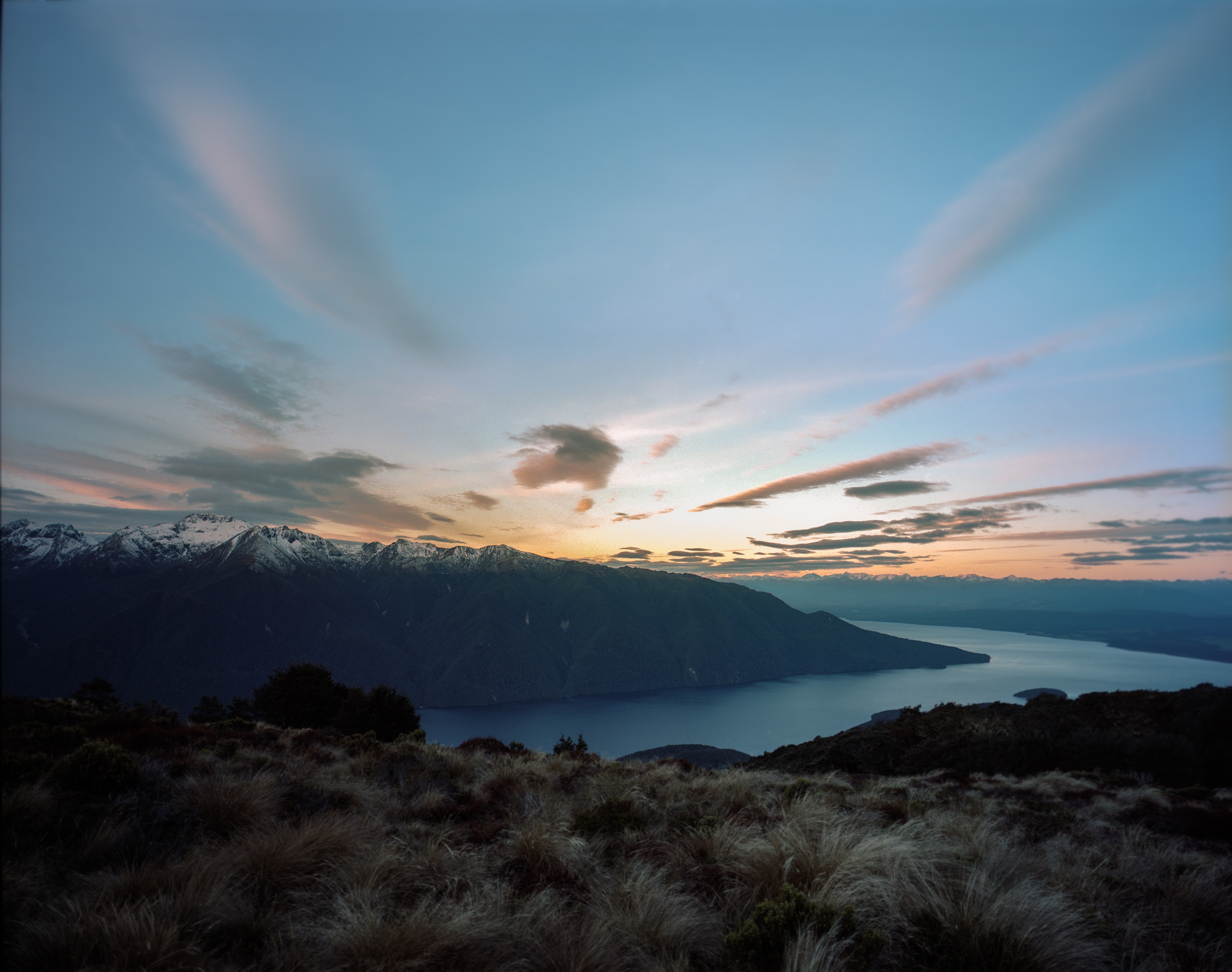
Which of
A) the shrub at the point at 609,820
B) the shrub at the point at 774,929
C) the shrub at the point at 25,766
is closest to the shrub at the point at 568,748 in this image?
the shrub at the point at 609,820

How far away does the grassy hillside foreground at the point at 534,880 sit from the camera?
3.58 meters

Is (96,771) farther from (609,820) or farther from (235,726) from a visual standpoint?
(235,726)

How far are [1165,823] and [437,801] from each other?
14507 mm

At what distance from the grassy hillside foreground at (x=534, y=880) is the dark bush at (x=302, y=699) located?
4313cm

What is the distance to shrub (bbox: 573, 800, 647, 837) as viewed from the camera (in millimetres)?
6898

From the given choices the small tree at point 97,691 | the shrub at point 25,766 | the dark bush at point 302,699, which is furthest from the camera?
the small tree at point 97,691

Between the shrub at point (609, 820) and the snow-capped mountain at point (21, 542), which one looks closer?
the snow-capped mountain at point (21, 542)

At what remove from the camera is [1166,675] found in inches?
7603

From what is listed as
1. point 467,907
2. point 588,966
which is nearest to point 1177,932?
point 588,966

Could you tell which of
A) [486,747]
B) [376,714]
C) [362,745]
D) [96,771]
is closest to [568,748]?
[486,747]

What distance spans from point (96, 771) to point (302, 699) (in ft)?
155

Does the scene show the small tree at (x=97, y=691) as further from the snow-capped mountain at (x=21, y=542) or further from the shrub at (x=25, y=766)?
the shrub at (x=25, y=766)

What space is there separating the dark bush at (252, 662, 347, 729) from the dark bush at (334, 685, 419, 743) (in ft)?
10.3

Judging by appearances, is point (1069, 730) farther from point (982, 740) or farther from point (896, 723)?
point (896, 723)
